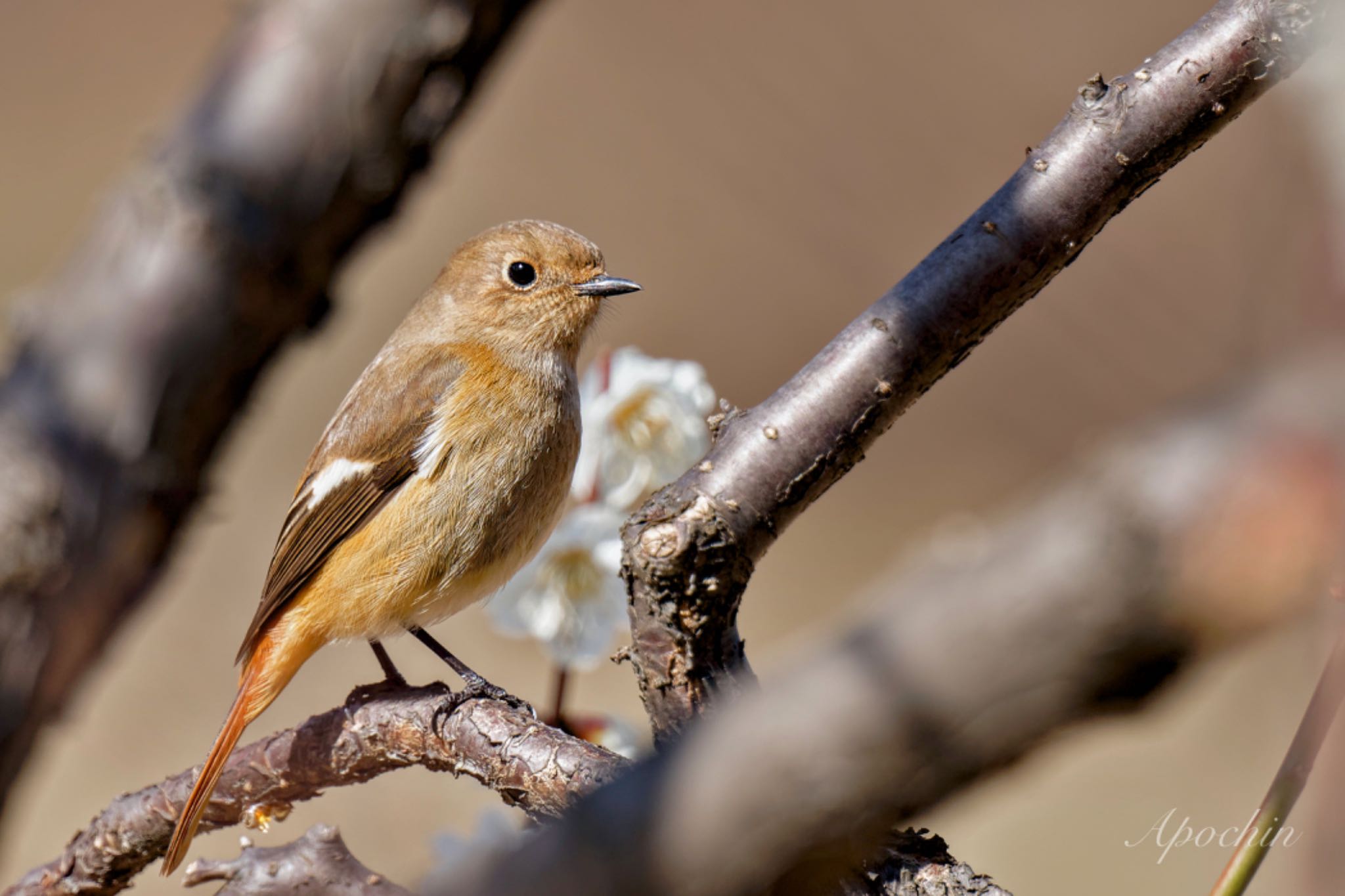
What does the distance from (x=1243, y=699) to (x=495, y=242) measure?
13.7 ft

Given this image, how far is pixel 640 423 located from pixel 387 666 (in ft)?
3.30

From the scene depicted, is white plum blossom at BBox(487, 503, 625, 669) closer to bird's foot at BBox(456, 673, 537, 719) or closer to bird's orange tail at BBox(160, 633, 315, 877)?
bird's foot at BBox(456, 673, 537, 719)

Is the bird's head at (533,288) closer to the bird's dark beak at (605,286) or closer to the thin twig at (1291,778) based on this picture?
the bird's dark beak at (605,286)

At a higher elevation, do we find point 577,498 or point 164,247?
point 577,498

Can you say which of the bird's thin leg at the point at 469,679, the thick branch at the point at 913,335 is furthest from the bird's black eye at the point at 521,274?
the thick branch at the point at 913,335

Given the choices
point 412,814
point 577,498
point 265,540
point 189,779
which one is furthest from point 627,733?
point 265,540

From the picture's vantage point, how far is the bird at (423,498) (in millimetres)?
3096

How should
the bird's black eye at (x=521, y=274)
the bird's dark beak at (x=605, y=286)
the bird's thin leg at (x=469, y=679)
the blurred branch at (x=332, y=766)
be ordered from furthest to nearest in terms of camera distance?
the bird's black eye at (x=521, y=274) < the bird's dark beak at (x=605, y=286) < the bird's thin leg at (x=469, y=679) < the blurred branch at (x=332, y=766)

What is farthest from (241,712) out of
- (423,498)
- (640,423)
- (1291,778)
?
(1291,778)

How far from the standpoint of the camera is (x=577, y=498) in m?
2.69

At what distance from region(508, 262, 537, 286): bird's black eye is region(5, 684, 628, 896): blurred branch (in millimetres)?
1451

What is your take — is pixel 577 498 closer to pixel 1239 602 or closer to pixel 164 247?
pixel 164 247

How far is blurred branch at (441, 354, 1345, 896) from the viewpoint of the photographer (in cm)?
51
